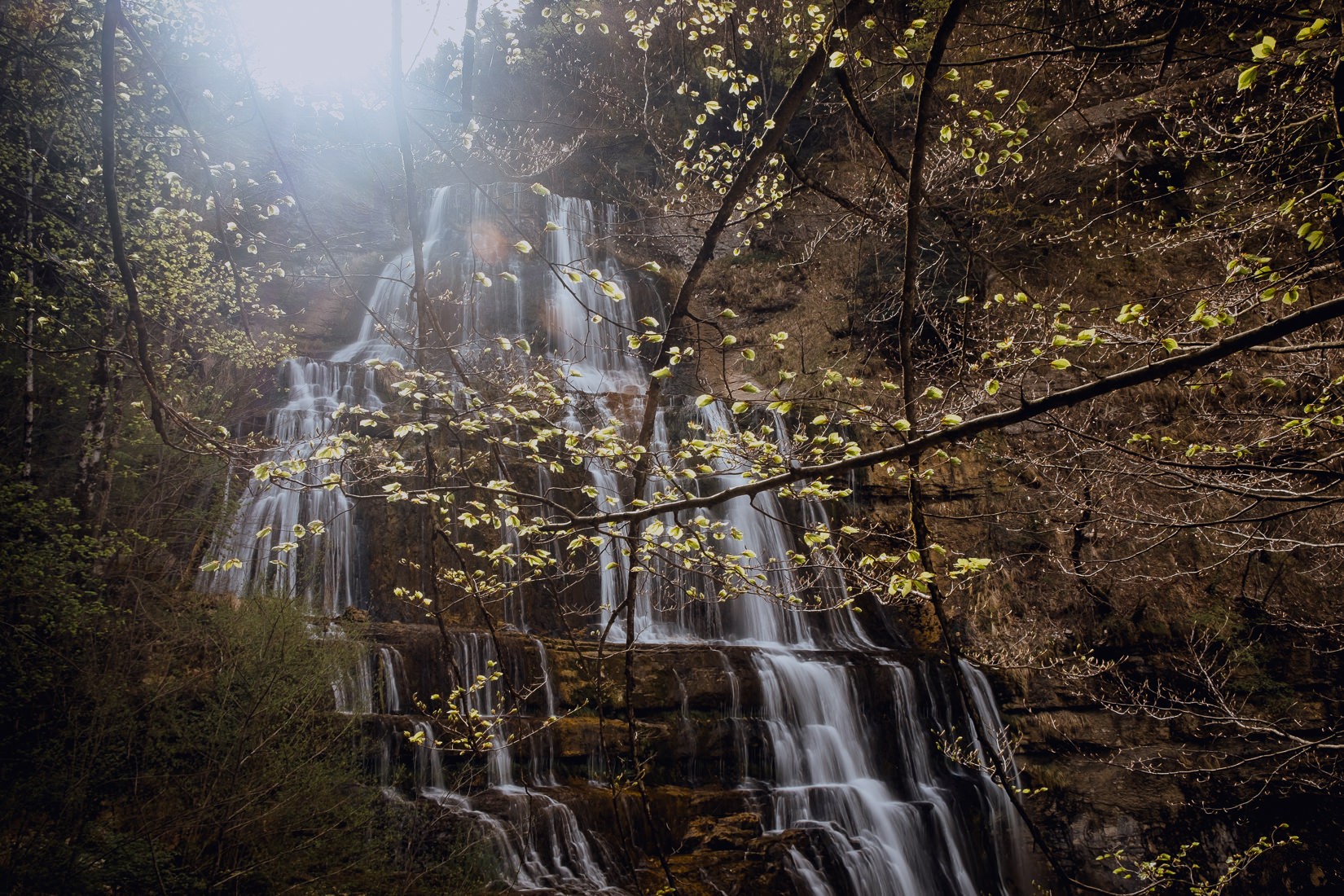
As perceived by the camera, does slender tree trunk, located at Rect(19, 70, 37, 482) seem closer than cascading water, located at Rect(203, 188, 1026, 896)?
No

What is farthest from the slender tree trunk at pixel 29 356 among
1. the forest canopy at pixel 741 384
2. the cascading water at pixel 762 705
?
the cascading water at pixel 762 705

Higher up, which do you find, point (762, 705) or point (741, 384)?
point (741, 384)

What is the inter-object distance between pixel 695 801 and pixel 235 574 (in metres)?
8.77

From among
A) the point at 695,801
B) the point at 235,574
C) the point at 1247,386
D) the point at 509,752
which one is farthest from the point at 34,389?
the point at 1247,386

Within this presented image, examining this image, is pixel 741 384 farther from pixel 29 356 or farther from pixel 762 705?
pixel 29 356

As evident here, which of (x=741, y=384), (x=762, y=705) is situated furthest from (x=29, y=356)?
(x=762, y=705)

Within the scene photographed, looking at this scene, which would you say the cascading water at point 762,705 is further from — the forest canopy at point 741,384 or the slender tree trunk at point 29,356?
the slender tree trunk at point 29,356

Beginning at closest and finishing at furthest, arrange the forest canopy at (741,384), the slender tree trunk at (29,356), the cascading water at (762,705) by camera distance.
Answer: the forest canopy at (741,384) → the cascading water at (762,705) → the slender tree trunk at (29,356)

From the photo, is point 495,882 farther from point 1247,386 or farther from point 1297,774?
point 1247,386

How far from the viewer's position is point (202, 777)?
245 inches

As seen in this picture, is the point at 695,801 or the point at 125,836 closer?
the point at 125,836

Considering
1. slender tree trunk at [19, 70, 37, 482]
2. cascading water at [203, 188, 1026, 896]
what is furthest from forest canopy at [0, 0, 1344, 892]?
cascading water at [203, 188, 1026, 896]

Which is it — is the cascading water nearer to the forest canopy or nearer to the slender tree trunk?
the forest canopy

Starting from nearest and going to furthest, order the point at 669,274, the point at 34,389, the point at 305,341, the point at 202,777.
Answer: the point at 202,777, the point at 34,389, the point at 305,341, the point at 669,274
